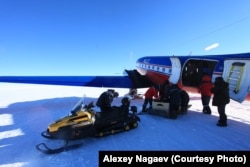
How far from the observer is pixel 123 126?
659 cm

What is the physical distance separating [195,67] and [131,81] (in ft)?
14.8

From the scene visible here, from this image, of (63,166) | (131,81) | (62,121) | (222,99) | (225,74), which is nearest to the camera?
(63,166)

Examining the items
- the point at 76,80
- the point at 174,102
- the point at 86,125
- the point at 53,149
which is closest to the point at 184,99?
the point at 174,102

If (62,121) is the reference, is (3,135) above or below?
below

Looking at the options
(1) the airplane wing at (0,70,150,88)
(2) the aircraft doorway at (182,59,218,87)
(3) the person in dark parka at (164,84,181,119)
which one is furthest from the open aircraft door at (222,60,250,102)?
(1) the airplane wing at (0,70,150,88)

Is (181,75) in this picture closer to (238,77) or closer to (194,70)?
(194,70)

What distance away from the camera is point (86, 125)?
5648 mm

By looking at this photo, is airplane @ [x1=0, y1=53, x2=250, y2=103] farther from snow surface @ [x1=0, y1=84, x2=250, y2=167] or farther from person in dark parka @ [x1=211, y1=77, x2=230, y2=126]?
snow surface @ [x1=0, y1=84, x2=250, y2=167]

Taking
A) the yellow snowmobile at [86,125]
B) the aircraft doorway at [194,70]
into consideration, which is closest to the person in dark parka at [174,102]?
the yellow snowmobile at [86,125]

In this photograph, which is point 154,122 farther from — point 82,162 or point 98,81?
point 98,81

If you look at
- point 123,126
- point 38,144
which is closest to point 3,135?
point 38,144

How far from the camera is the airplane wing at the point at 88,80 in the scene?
1184 centimetres

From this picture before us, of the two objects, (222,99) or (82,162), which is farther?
(222,99)

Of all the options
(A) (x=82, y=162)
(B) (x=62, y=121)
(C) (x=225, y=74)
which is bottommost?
(A) (x=82, y=162)
